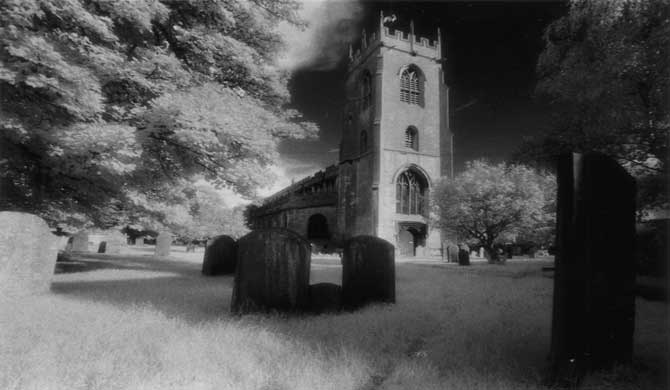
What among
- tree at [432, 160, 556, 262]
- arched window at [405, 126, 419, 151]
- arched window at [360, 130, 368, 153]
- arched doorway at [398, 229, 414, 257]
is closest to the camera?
tree at [432, 160, 556, 262]

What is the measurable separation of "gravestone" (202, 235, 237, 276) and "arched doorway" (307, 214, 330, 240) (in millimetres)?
23698

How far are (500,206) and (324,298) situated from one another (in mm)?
14581

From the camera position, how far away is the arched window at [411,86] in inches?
1224

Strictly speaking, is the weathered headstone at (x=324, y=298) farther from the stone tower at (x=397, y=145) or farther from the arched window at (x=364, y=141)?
the arched window at (x=364, y=141)

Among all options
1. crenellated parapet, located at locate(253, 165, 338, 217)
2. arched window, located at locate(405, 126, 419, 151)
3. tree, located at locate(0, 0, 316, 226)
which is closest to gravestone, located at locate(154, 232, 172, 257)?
tree, located at locate(0, 0, 316, 226)

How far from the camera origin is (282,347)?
3.26 metres

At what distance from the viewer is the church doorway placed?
92.5 ft

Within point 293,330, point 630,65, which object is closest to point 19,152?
point 293,330

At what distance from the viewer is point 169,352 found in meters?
2.98

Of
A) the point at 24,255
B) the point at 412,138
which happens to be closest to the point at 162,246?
the point at 24,255

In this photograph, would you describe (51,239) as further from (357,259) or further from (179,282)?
(357,259)

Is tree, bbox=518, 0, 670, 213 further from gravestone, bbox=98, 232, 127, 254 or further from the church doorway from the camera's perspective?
gravestone, bbox=98, 232, 127, 254

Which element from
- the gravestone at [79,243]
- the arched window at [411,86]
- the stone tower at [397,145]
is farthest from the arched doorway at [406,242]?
the gravestone at [79,243]

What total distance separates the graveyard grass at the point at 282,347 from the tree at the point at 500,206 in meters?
12.1
